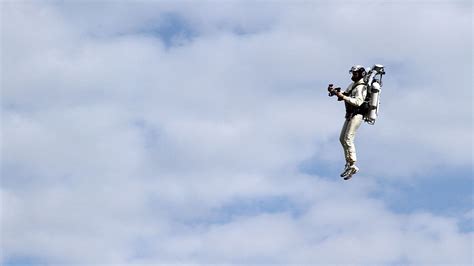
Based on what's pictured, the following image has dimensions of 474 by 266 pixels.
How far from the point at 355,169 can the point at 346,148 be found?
1.18 metres

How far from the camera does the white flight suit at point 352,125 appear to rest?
59250mm

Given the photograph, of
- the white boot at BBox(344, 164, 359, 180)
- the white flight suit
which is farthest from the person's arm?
the white boot at BBox(344, 164, 359, 180)

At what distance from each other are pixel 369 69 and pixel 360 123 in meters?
2.87

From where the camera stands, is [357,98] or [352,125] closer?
[357,98]

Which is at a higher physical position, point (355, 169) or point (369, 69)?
point (369, 69)

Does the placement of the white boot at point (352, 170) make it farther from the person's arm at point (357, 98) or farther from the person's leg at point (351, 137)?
the person's arm at point (357, 98)

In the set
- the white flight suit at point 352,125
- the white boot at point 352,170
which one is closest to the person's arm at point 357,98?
the white flight suit at point 352,125

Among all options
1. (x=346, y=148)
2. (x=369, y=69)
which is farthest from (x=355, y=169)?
(x=369, y=69)

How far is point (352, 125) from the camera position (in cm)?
6003

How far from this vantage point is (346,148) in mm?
59906

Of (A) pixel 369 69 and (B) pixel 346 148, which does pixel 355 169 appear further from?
(A) pixel 369 69

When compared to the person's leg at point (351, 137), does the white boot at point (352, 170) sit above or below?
below

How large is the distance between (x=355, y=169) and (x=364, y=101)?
344 centimetres

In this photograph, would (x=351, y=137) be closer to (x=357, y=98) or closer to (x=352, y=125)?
(x=352, y=125)
